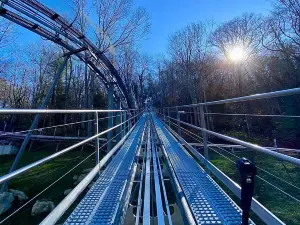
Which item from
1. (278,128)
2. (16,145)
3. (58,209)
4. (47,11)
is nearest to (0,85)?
(16,145)

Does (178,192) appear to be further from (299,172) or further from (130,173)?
(299,172)

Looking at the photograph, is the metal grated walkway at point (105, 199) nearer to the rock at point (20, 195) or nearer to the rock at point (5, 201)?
the rock at point (5, 201)

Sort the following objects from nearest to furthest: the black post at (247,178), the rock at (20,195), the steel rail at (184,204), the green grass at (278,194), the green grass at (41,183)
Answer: the black post at (247,178) → the steel rail at (184,204) → the green grass at (278,194) → the green grass at (41,183) → the rock at (20,195)

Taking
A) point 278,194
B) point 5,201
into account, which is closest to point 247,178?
point 278,194

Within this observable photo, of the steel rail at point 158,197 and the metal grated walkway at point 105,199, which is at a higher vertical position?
the metal grated walkway at point 105,199

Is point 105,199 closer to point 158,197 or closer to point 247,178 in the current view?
point 158,197

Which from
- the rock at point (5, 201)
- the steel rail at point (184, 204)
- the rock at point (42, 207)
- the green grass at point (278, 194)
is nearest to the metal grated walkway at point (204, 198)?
the steel rail at point (184, 204)
